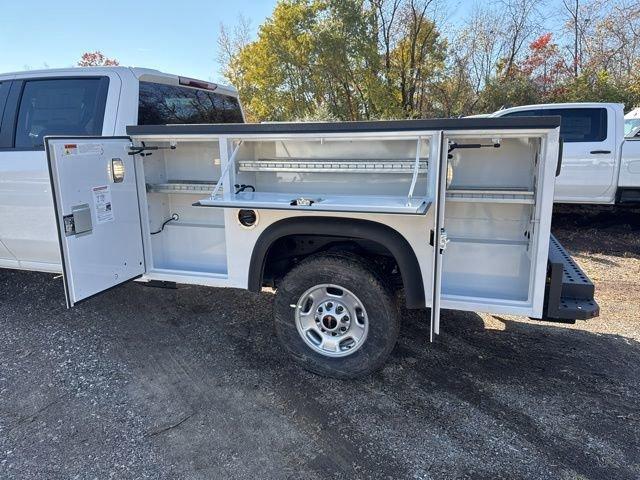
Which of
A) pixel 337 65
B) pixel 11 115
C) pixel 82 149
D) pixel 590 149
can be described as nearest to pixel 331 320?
pixel 82 149

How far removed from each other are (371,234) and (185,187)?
1.51 metres

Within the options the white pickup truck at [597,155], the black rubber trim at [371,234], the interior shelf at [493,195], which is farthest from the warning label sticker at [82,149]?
the white pickup truck at [597,155]

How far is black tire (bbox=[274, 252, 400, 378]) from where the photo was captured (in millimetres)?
3020

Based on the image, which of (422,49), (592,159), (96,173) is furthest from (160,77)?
(422,49)

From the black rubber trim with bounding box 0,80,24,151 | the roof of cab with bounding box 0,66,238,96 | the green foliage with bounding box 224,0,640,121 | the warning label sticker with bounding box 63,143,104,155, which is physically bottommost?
the warning label sticker with bounding box 63,143,104,155

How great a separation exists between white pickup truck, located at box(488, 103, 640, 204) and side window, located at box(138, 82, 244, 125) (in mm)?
4333

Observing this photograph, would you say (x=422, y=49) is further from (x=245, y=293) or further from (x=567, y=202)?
(x=245, y=293)

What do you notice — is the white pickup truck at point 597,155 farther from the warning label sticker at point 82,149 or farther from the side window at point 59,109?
the warning label sticker at point 82,149

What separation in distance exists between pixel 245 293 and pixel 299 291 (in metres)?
1.83

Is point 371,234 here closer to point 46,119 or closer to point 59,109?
point 59,109

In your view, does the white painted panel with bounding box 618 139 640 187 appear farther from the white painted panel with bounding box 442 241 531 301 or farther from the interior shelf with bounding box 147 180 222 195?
the interior shelf with bounding box 147 180 222 195

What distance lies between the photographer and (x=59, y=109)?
3.87 m

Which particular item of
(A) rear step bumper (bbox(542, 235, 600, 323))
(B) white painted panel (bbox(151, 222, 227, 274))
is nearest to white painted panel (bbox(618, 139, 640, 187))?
(A) rear step bumper (bbox(542, 235, 600, 323))

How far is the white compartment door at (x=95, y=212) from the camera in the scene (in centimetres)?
297
